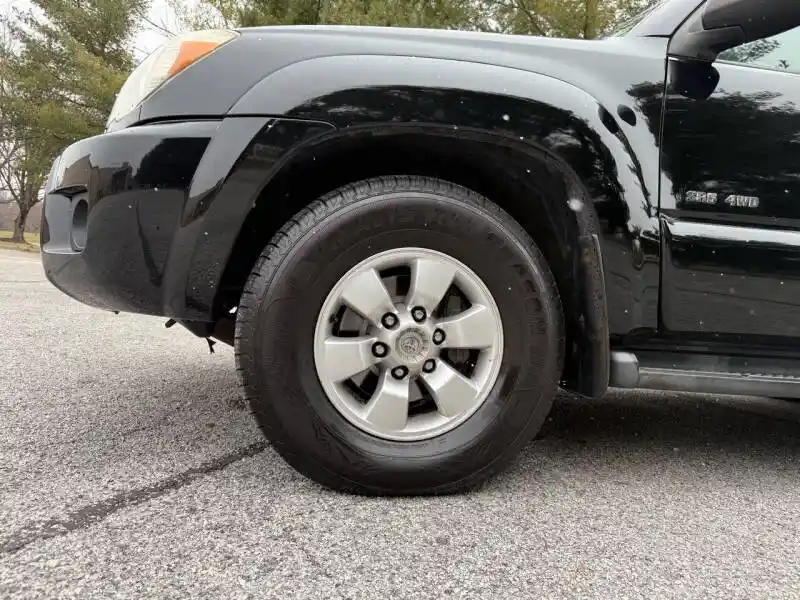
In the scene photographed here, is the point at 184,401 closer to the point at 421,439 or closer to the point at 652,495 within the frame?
the point at 421,439

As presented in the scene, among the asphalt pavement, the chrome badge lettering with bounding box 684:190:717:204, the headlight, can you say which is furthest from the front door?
the headlight

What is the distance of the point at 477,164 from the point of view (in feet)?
5.44

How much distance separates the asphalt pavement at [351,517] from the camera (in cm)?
114

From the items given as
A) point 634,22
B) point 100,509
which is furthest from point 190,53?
point 634,22

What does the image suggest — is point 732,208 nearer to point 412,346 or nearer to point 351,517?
point 412,346

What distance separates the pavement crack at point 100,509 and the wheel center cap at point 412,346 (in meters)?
0.63

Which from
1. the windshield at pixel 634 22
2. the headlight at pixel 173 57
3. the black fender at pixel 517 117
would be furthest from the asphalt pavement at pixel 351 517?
the windshield at pixel 634 22

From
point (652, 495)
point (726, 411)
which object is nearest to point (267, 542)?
point (652, 495)

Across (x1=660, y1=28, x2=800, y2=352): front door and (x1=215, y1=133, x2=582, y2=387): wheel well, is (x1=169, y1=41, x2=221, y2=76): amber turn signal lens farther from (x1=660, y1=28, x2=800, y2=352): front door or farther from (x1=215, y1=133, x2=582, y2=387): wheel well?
(x1=660, y1=28, x2=800, y2=352): front door

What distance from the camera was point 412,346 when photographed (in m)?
1.55

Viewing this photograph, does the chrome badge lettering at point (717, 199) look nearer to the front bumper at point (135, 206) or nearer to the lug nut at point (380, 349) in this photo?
the lug nut at point (380, 349)

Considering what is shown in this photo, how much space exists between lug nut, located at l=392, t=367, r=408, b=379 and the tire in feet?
0.57

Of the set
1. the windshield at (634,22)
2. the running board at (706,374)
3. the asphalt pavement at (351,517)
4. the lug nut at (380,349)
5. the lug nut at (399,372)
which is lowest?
the asphalt pavement at (351,517)

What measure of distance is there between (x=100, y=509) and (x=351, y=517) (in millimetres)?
592
